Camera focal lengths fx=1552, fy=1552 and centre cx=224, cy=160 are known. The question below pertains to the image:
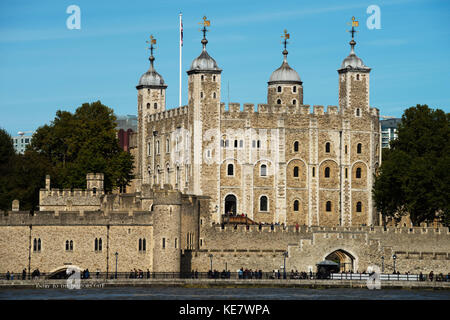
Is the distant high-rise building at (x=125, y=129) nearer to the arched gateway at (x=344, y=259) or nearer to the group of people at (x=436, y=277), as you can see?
the arched gateway at (x=344, y=259)

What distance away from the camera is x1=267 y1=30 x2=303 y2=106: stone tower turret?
131625 mm

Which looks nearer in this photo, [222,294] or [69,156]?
[222,294]

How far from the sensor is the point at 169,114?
13075 cm

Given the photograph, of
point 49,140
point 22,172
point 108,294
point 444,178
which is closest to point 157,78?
point 49,140

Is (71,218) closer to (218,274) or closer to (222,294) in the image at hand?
(218,274)

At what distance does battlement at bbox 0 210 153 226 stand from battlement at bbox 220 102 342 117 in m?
25.0

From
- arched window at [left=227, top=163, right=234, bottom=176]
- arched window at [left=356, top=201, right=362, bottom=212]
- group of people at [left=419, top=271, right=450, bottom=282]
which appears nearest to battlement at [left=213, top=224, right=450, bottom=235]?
group of people at [left=419, top=271, right=450, bottom=282]

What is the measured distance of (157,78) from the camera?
453 feet

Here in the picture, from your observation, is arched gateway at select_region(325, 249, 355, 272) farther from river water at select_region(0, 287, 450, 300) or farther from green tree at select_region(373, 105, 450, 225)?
green tree at select_region(373, 105, 450, 225)

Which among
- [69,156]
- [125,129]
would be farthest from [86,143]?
[125,129]

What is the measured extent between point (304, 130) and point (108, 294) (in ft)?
125

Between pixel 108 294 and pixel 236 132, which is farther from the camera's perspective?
pixel 236 132

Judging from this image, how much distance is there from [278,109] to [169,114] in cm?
1034
